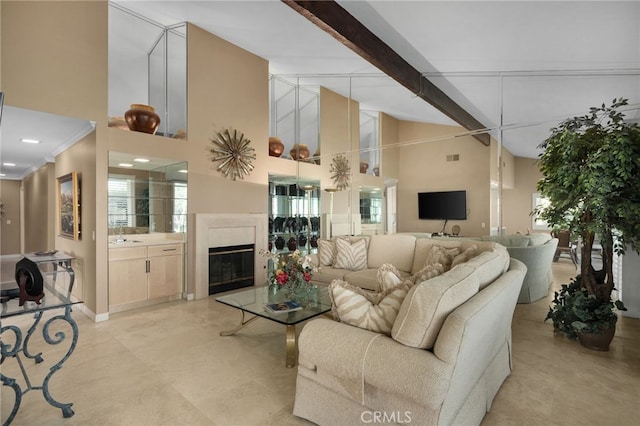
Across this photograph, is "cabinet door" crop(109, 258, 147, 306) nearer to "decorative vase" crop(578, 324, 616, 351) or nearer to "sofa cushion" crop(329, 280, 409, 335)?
"sofa cushion" crop(329, 280, 409, 335)

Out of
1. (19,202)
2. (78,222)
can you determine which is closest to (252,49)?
(78,222)

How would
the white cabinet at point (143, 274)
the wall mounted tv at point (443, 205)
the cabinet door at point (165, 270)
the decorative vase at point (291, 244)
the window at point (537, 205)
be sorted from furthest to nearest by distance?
1. the decorative vase at point (291, 244)
2. the wall mounted tv at point (443, 205)
3. the cabinet door at point (165, 270)
4. the white cabinet at point (143, 274)
5. the window at point (537, 205)

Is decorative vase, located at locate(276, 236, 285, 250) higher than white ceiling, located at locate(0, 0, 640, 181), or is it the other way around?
white ceiling, located at locate(0, 0, 640, 181)

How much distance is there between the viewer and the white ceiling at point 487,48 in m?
2.85

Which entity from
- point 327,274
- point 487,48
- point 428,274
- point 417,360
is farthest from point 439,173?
point 417,360

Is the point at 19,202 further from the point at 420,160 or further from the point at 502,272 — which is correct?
the point at 502,272

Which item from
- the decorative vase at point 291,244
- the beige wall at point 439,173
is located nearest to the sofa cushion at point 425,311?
the beige wall at point 439,173

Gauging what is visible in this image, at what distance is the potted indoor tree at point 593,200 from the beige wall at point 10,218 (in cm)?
1103

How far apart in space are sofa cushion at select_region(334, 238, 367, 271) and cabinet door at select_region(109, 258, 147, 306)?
Result: 2.64 meters

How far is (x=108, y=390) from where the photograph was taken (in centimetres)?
230

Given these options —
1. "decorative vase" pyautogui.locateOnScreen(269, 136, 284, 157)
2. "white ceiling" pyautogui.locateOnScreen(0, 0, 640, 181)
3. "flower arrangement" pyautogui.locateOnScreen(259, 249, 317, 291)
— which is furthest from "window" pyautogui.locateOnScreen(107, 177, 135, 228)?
"flower arrangement" pyautogui.locateOnScreen(259, 249, 317, 291)

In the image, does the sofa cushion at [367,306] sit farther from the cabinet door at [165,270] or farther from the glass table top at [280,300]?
the cabinet door at [165,270]

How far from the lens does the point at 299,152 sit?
6.42 m

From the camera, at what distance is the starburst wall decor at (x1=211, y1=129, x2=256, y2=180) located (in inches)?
198
